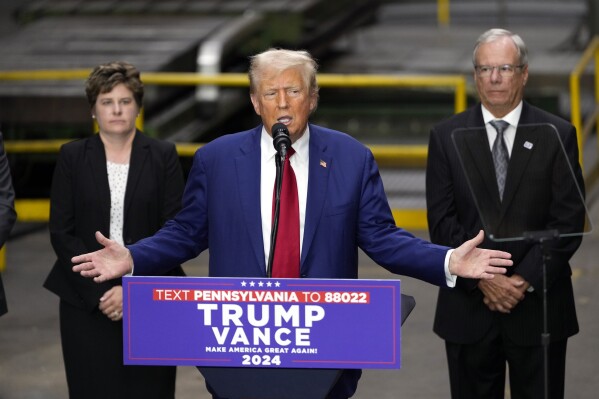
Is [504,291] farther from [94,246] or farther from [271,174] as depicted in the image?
[94,246]

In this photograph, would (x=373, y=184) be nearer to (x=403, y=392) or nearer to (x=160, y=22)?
(x=403, y=392)

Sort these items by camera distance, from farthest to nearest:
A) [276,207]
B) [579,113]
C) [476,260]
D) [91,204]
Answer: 1. [579,113]
2. [91,204]
3. [476,260]
4. [276,207]

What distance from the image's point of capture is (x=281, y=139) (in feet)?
13.6

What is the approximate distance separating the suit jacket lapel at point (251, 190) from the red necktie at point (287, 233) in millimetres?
Answer: 64

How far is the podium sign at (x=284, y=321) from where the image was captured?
4023 mm

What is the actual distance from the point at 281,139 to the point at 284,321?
571 millimetres

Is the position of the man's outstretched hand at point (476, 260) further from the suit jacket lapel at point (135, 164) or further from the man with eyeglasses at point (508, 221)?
the suit jacket lapel at point (135, 164)

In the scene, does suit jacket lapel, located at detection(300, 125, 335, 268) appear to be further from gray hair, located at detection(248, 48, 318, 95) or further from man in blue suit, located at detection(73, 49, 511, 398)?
gray hair, located at detection(248, 48, 318, 95)

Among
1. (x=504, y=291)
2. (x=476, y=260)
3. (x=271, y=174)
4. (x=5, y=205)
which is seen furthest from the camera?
(x=504, y=291)

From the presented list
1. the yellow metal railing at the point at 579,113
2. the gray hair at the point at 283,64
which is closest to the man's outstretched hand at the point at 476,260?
the gray hair at the point at 283,64

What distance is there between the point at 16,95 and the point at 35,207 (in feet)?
5.61

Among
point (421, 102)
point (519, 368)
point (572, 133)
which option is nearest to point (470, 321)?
point (519, 368)

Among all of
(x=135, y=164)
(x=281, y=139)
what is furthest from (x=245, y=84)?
(x=281, y=139)

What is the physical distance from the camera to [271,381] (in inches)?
163
